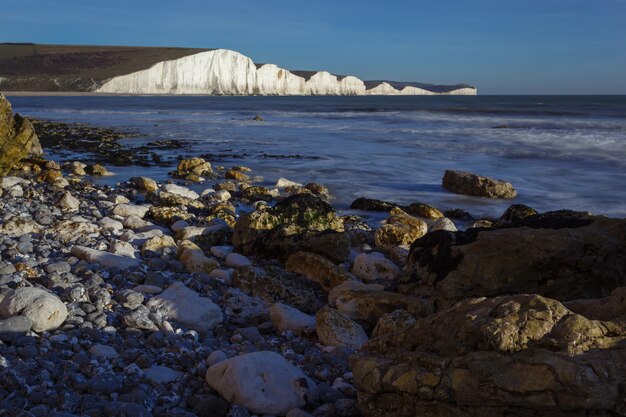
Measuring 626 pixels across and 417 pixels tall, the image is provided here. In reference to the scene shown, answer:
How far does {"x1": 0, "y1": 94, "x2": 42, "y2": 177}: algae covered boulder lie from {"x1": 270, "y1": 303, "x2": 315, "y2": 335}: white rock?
601cm

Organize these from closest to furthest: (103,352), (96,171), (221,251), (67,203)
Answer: (103,352) < (221,251) < (67,203) < (96,171)

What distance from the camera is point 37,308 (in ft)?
11.2

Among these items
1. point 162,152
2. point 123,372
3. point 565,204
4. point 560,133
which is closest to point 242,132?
point 162,152

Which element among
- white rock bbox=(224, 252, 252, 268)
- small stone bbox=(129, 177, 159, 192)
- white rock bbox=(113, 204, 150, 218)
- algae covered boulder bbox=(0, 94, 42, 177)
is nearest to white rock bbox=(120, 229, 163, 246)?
white rock bbox=(224, 252, 252, 268)

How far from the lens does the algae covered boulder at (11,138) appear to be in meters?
8.29

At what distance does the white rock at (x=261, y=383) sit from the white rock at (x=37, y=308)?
111cm

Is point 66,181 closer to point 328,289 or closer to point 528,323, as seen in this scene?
point 328,289

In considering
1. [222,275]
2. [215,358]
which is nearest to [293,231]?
[222,275]

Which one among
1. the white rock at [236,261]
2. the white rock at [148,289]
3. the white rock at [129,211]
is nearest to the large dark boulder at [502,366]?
the white rock at [148,289]

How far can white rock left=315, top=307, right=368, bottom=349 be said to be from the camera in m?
3.66

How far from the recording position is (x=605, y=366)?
204cm

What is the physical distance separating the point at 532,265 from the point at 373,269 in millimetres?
Result: 1599

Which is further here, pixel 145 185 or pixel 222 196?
pixel 145 185

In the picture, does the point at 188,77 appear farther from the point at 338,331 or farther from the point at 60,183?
the point at 338,331
